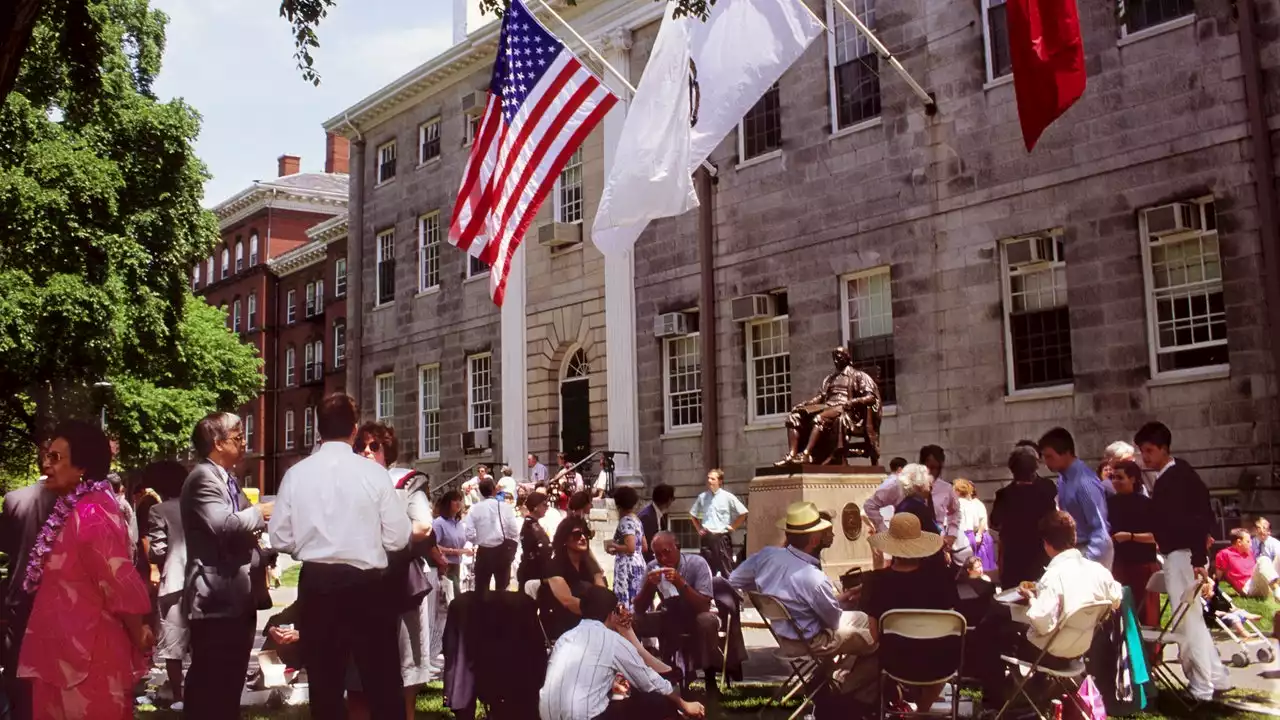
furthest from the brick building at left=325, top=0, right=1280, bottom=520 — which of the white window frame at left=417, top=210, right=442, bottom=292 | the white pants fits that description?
the white pants

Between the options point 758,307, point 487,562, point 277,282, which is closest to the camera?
point 487,562


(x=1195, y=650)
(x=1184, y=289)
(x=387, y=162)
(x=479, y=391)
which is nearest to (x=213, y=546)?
(x=1195, y=650)

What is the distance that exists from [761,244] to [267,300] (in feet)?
130

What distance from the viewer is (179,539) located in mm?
9070

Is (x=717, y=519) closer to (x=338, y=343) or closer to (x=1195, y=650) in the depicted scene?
(x=1195, y=650)

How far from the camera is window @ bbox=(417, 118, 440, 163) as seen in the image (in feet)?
101

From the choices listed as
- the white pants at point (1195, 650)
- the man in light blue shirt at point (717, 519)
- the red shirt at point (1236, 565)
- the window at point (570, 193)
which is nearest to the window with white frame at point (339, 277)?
the window at point (570, 193)

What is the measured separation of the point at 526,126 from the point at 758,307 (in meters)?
7.13

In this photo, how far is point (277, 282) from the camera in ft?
181

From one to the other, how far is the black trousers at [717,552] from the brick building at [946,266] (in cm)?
441

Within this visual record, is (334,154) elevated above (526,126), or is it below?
above

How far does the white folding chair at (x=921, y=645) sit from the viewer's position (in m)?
6.91

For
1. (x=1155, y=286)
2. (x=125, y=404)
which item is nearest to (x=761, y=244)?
(x=1155, y=286)

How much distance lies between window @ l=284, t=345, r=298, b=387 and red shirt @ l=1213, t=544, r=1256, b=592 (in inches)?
1784
